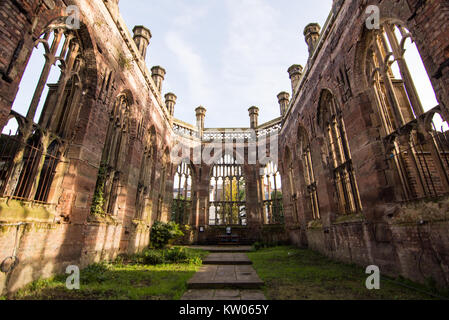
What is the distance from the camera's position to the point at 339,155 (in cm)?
893

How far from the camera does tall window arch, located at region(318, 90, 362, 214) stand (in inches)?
319

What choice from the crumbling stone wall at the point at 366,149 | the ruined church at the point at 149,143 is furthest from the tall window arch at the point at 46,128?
the crumbling stone wall at the point at 366,149

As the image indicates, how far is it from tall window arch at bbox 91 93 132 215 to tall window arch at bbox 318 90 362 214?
9.30 m

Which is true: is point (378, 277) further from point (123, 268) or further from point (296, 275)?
point (123, 268)

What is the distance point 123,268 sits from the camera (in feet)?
23.7

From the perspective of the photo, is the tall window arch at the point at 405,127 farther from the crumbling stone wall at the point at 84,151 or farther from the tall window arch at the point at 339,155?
the crumbling stone wall at the point at 84,151

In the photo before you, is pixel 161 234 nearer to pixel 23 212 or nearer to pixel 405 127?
pixel 23 212

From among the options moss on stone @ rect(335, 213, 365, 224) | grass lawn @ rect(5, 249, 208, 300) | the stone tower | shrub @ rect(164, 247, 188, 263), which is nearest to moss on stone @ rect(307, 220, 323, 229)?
moss on stone @ rect(335, 213, 365, 224)

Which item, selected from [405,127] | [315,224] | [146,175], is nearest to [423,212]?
[405,127]

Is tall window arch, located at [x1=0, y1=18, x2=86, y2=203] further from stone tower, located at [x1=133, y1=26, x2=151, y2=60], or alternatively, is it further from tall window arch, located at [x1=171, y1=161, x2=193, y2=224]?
tall window arch, located at [x1=171, y1=161, x2=193, y2=224]

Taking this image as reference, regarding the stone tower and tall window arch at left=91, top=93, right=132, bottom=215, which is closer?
tall window arch at left=91, top=93, right=132, bottom=215

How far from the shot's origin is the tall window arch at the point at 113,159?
8008 millimetres

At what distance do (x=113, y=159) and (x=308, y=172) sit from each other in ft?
34.0

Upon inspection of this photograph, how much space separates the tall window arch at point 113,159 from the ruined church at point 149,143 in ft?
0.16
